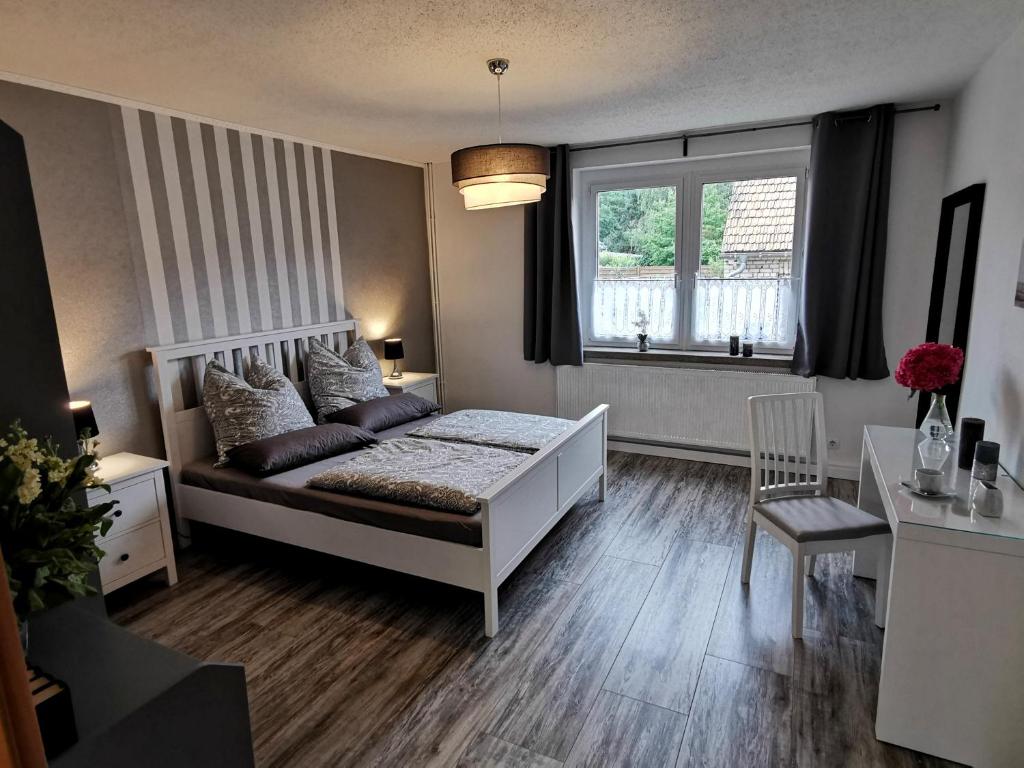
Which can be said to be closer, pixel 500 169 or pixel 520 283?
pixel 500 169

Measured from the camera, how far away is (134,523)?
2.84 meters

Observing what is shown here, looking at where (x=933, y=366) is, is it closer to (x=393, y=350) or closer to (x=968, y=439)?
(x=968, y=439)

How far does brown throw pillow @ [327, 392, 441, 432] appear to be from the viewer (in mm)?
3783

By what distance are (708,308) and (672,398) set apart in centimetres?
75

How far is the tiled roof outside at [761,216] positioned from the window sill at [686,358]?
0.79 m

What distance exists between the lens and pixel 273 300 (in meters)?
3.99

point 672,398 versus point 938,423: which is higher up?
point 938,423

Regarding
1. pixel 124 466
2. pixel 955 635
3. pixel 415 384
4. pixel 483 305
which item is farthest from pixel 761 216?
pixel 124 466

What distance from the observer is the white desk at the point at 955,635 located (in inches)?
69.6

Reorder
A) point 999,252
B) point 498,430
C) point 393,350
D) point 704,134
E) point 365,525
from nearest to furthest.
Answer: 1. point 999,252
2. point 365,525
3. point 498,430
4. point 704,134
5. point 393,350

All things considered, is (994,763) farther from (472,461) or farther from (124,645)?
(124,645)

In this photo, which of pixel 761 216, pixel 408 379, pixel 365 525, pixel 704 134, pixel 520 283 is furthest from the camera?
pixel 520 283

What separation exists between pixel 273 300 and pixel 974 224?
404cm

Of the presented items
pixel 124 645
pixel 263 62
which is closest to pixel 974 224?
pixel 263 62
